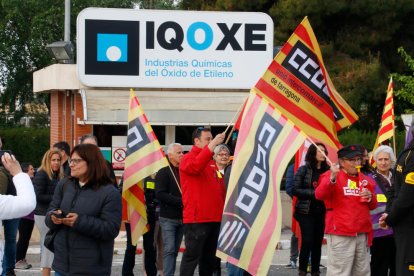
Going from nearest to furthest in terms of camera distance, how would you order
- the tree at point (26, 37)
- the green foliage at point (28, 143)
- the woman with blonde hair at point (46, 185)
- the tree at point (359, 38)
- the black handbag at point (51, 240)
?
the black handbag at point (51, 240), the woman with blonde hair at point (46, 185), the tree at point (359, 38), the green foliage at point (28, 143), the tree at point (26, 37)

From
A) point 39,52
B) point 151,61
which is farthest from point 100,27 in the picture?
point 39,52

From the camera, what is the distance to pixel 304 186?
436 inches

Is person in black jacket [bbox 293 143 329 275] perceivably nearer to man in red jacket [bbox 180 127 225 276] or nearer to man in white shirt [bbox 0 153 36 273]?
man in red jacket [bbox 180 127 225 276]

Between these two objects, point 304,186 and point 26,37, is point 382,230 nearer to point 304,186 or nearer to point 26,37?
point 304,186

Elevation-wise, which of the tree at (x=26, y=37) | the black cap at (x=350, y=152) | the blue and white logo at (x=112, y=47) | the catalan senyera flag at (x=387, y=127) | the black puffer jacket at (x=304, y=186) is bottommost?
the black puffer jacket at (x=304, y=186)

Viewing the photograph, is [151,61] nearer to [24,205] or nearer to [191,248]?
[191,248]

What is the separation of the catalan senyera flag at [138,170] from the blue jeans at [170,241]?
363 mm

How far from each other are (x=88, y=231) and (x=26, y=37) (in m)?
32.9

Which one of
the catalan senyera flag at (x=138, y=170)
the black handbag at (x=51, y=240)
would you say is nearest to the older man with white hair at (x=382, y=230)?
the catalan senyera flag at (x=138, y=170)

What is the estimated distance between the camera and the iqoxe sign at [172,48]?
17.3 metres

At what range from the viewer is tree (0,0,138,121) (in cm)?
3653

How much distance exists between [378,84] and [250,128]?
1812cm

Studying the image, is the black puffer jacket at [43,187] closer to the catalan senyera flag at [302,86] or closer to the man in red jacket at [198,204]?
the man in red jacket at [198,204]

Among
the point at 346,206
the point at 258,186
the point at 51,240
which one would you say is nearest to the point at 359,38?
the point at 346,206
